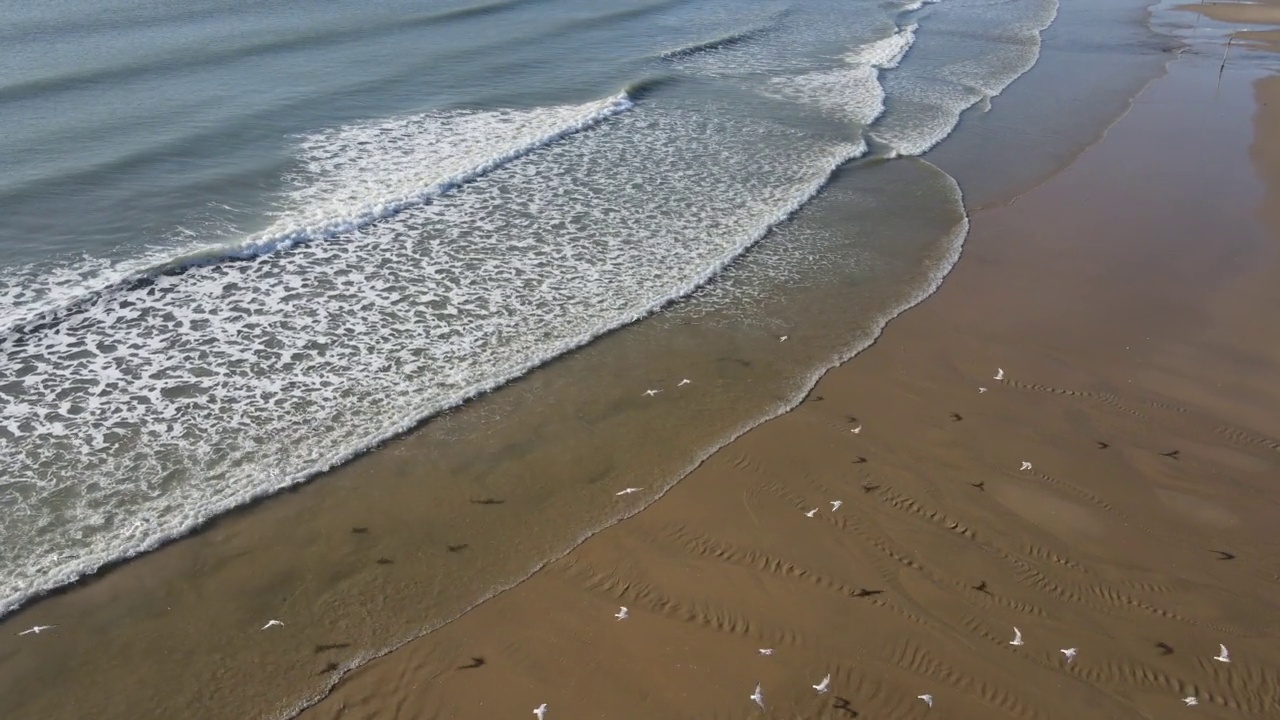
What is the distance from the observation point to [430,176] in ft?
55.7

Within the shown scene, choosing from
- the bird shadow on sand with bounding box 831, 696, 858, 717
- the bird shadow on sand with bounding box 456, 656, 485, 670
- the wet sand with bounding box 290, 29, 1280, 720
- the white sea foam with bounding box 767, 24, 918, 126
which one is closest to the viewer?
the bird shadow on sand with bounding box 831, 696, 858, 717

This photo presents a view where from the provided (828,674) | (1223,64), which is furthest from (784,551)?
(1223,64)

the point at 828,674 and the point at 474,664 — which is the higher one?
the point at 474,664

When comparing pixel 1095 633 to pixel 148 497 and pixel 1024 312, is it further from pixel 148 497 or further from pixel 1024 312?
pixel 148 497

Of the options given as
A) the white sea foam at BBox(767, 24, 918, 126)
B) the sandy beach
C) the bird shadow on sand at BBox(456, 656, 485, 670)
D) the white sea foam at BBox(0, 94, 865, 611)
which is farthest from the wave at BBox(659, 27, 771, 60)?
the bird shadow on sand at BBox(456, 656, 485, 670)

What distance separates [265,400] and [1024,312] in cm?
1015

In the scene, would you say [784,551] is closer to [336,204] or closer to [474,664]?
[474,664]

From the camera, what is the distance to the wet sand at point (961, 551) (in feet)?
23.5

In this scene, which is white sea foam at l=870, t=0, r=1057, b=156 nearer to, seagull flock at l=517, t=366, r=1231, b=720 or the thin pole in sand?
the thin pole in sand

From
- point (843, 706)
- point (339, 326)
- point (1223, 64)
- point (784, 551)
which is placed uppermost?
point (1223, 64)

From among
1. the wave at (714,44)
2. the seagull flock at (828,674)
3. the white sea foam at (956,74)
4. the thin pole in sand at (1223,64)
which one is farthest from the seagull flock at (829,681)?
the thin pole in sand at (1223,64)

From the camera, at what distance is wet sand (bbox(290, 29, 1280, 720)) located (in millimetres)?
7152

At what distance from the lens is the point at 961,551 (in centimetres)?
848

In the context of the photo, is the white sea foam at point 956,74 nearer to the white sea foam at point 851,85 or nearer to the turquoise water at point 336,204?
the turquoise water at point 336,204
